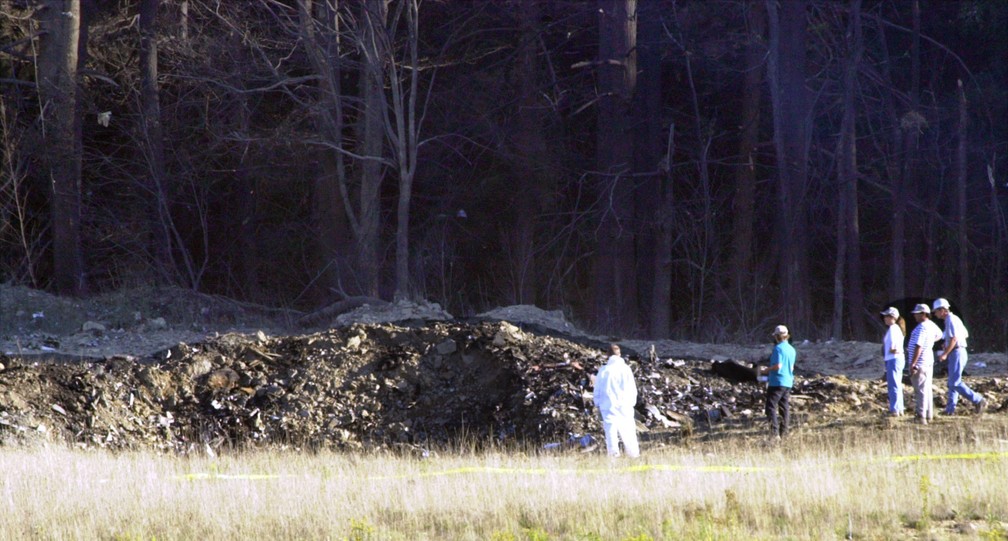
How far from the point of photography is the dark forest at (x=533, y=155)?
90.5ft

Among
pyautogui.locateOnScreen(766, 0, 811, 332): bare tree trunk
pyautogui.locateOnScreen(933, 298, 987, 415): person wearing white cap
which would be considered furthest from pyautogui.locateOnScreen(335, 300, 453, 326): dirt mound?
pyautogui.locateOnScreen(766, 0, 811, 332): bare tree trunk

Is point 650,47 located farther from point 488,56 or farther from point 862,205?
point 862,205

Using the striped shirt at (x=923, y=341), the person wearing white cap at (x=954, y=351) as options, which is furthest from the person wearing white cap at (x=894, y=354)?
the person wearing white cap at (x=954, y=351)

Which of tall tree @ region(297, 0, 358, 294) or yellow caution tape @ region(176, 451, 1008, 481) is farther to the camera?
tall tree @ region(297, 0, 358, 294)

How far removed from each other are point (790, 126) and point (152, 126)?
15.2 meters

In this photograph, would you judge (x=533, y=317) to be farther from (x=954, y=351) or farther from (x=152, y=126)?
(x=152, y=126)

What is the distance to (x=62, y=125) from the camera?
90.3 ft

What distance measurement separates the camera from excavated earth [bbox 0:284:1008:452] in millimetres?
16141

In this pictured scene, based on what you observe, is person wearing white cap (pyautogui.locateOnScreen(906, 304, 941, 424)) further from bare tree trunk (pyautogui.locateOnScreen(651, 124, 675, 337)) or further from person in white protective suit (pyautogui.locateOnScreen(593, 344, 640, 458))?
bare tree trunk (pyautogui.locateOnScreen(651, 124, 675, 337))

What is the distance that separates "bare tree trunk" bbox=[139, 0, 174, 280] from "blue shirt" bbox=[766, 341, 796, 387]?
1789 cm

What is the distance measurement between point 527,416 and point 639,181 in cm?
1359

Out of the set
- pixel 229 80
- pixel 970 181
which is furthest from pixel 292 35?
pixel 970 181

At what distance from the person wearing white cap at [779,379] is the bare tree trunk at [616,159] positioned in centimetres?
1345

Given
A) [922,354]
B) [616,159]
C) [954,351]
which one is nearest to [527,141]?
[616,159]
